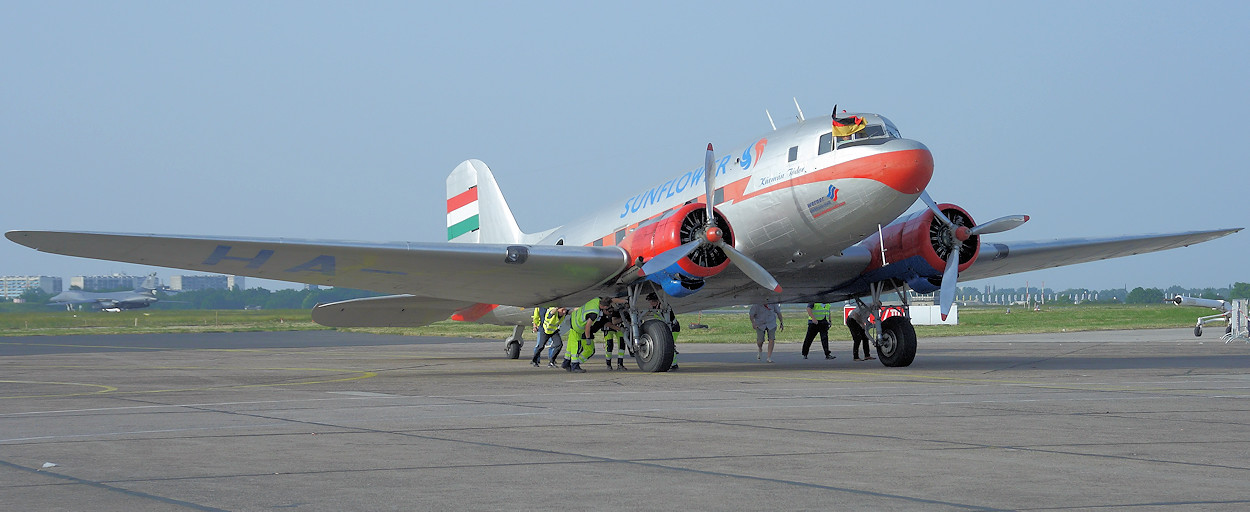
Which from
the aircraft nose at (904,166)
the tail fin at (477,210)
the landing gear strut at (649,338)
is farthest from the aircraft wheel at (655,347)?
the tail fin at (477,210)

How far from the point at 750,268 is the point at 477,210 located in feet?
39.6

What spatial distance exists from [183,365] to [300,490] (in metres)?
20.3

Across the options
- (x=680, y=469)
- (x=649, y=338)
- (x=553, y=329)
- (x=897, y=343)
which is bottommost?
(x=680, y=469)

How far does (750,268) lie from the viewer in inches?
743

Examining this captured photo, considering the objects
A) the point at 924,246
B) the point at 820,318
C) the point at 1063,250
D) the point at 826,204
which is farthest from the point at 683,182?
the point at 1063,250

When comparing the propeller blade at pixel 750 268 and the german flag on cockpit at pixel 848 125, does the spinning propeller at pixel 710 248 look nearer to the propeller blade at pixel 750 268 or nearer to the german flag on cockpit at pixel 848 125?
the propeller blade at pixel 750 268

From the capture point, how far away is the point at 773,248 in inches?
760

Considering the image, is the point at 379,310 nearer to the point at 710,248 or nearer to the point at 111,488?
the point at 710,248

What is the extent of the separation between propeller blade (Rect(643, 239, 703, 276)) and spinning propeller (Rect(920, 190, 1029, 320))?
14.5ft

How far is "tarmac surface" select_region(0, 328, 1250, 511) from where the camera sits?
19.6 feet

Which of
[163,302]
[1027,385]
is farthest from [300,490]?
[163,302]

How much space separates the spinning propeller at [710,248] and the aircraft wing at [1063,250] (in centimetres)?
539

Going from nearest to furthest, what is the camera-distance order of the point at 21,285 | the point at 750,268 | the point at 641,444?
1. the point at 641,444
2. the point at 750,268
3. the point at 21,285

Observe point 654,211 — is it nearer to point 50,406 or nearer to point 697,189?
point 697,189
